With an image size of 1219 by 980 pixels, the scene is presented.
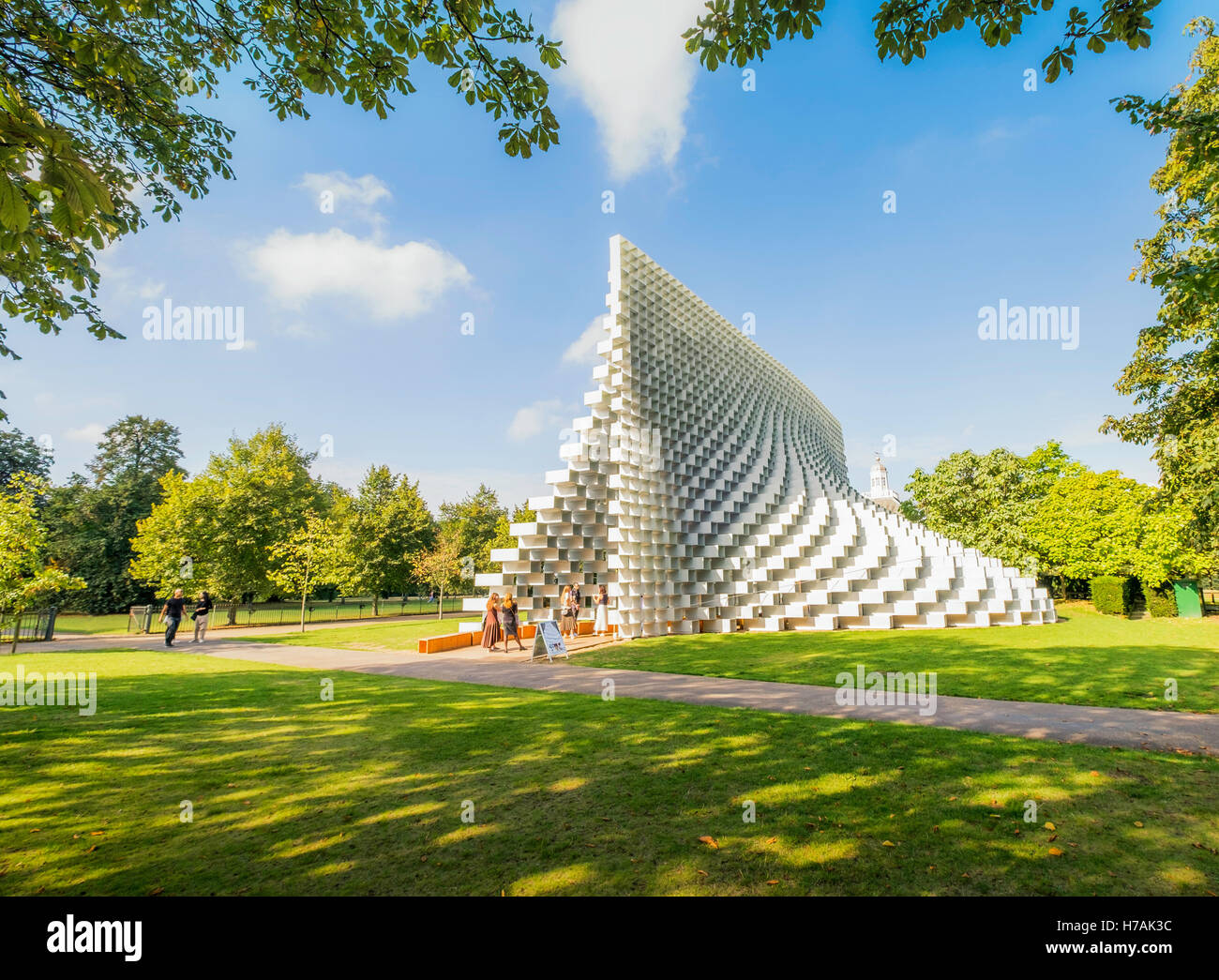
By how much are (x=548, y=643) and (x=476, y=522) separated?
38.9 m

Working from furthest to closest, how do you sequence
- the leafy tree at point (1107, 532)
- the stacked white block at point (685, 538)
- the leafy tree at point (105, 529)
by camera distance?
the leafy tree at point (105, 529)
the leafy tree at point (1107, 532)
the stacked white block at point (685, 538)

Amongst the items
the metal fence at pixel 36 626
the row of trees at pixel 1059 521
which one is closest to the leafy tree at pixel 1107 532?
the row of trees at pixel 1059 521

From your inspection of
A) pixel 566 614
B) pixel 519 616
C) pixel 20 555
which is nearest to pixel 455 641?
pixel 519 616

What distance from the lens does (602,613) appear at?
1923 cm

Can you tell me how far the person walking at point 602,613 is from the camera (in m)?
19.2

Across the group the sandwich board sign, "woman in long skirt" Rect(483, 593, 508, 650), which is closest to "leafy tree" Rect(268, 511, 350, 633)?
"woman in long skirt" Rect(483, 593, 508, 650)

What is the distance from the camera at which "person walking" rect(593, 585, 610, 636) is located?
1917 cm

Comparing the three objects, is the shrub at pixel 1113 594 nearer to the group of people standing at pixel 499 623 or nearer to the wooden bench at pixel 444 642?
the group of people standing at pixel 499 623

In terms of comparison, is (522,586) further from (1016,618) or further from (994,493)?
(994,493)

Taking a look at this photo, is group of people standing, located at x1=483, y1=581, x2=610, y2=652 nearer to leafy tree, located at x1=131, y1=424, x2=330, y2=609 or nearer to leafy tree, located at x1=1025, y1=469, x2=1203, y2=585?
leafy tree, located at x1=131, y1=424, x2=330, y2=609

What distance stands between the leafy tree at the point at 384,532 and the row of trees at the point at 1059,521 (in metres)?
35.7

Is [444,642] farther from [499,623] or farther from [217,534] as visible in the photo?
[217,534]
